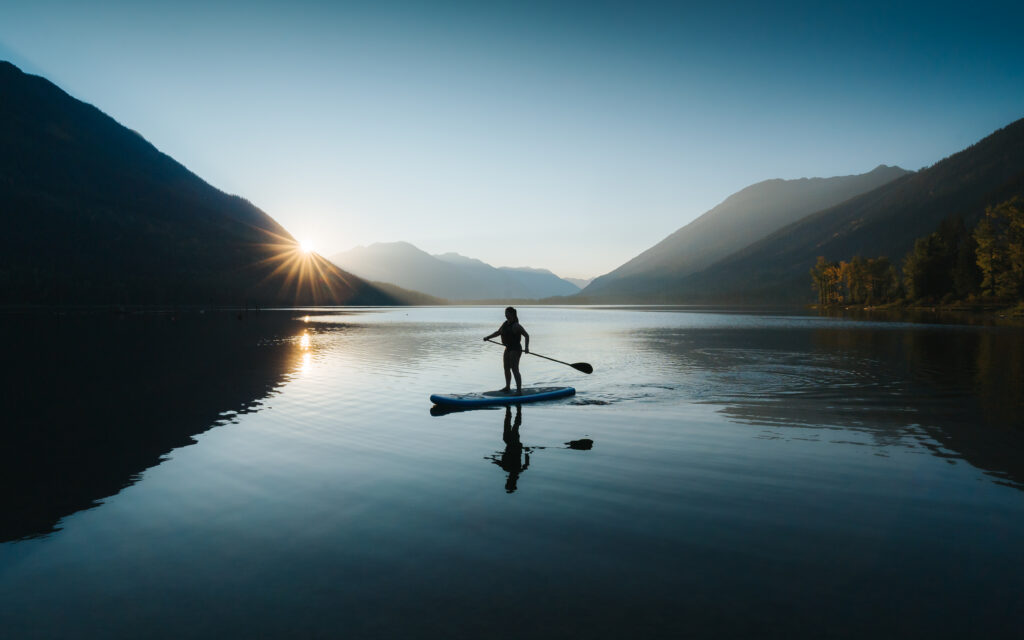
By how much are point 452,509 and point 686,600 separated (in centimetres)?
560

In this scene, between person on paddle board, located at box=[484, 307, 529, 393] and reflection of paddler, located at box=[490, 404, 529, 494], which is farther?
person on paddle board, located at box=[484, 307, 529, 393]

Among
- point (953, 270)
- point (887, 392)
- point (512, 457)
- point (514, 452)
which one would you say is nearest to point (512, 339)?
point (514, 452)

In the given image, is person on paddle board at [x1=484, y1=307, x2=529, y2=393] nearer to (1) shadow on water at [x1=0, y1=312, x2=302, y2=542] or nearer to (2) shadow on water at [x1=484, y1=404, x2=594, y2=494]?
(2) shadow on water at [x1=484, y1=404, x2=594, y2=494]

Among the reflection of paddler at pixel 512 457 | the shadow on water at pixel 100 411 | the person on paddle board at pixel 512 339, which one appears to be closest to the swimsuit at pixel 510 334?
the person on paddle board at pixel 512 339

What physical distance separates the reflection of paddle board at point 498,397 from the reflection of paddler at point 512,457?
8.63ft

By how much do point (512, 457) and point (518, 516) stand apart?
4.85 metres

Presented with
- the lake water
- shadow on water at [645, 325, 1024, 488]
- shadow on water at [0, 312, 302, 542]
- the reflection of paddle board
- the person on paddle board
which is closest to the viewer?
the lake water

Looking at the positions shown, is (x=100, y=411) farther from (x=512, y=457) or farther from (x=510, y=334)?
(x=512, y=457)

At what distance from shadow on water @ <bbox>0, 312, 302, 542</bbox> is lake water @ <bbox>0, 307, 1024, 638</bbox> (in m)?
0.15

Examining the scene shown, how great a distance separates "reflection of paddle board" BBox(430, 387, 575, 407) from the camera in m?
24.2

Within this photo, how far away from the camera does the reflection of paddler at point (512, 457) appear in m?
14.2

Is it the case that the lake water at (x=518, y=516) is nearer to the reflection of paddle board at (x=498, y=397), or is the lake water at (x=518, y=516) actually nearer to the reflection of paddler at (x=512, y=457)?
the reflection of paddler at (x=512, y=457)

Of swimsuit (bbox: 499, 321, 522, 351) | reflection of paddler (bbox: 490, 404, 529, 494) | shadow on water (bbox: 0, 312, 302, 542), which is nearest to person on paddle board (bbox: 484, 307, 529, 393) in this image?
swimsuit (bbox: 499, 321, 522, 351)

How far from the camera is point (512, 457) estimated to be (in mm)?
16453
